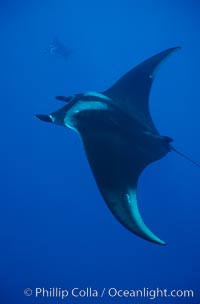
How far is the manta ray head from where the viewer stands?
10.1 ft

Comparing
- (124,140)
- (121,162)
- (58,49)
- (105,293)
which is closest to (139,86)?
(124,140)

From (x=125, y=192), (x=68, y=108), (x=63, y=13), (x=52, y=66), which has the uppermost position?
(x=63, y=13)

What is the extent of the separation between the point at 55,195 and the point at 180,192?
3046 millimetres

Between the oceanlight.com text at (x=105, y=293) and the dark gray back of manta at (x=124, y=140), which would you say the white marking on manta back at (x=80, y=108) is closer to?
the dark gray back of manta at (x=124, y=140)

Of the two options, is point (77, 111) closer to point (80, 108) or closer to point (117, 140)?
point (80, 108)

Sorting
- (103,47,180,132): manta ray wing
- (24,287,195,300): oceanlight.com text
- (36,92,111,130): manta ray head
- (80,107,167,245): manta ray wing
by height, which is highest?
(103,47,180,132): manta ray wing

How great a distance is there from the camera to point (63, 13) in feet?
36.8

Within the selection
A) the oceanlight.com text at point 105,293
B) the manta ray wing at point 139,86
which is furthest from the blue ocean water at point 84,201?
the manta ray wing at point 139,86

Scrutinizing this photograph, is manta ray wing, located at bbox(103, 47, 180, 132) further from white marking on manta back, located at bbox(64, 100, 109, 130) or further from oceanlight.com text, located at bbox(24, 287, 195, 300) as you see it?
oceanlight.com text, located at bbox(24, 287, 195, 300)

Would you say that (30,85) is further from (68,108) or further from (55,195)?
(68,108)

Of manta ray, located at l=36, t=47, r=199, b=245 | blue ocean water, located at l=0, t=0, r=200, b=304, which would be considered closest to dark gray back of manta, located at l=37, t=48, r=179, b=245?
manta ray, located at l=36, t=47, r=199, b=245

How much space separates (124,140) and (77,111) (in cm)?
50

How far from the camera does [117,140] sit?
308 cm

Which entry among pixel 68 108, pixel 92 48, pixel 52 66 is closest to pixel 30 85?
pixel 52 66
